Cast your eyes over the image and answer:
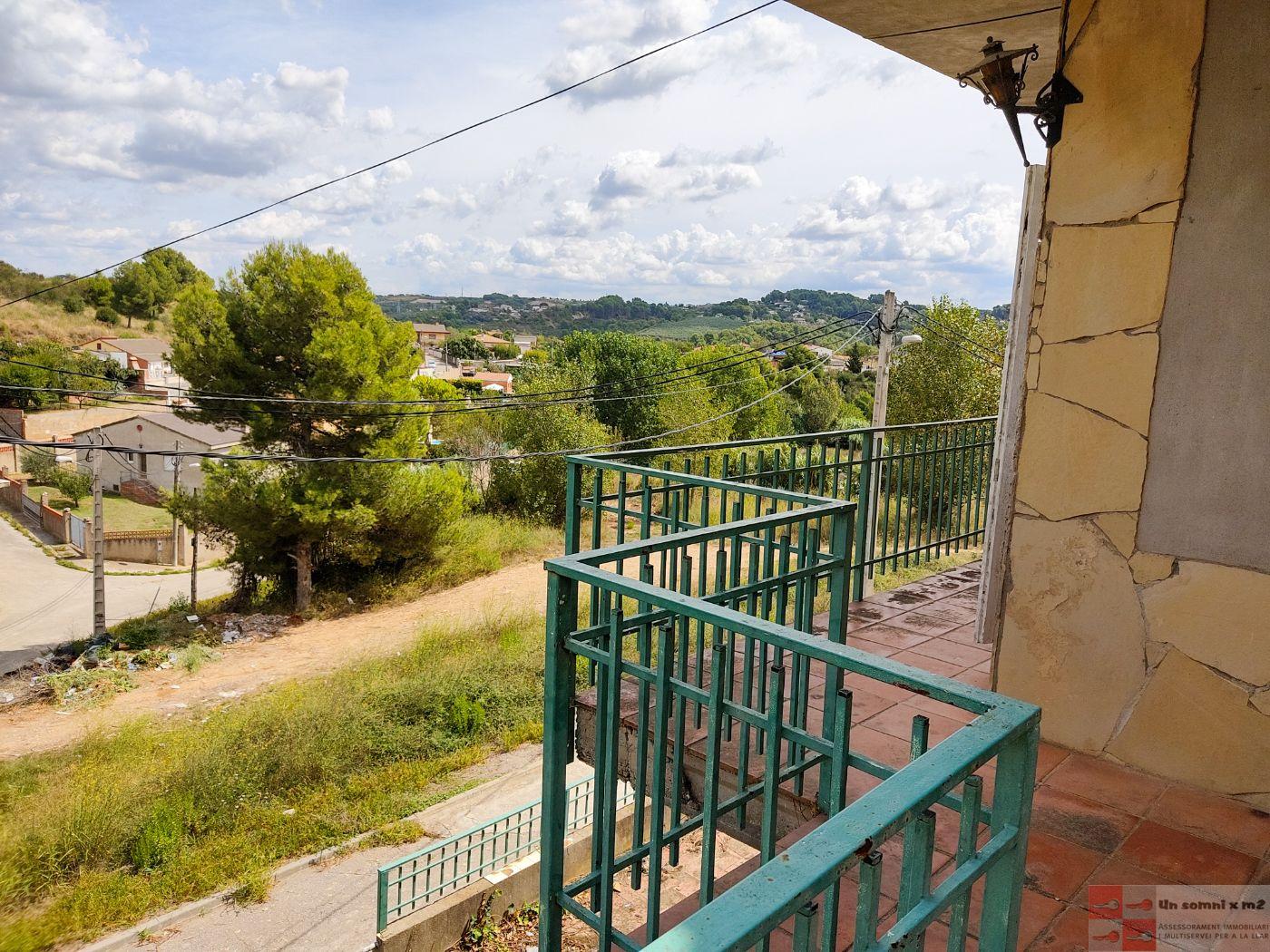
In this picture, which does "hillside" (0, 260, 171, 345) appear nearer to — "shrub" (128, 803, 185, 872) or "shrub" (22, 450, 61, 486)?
"shrub" (22, 450, 61, 486)

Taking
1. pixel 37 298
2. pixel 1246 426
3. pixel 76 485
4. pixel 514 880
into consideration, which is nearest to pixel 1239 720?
pixel 1246 426

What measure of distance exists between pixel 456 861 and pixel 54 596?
24374 millimetres

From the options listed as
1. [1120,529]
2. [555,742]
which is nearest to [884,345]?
[1120,529]

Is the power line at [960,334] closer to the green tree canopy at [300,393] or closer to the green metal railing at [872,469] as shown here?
the green tree canopy at [300,393]

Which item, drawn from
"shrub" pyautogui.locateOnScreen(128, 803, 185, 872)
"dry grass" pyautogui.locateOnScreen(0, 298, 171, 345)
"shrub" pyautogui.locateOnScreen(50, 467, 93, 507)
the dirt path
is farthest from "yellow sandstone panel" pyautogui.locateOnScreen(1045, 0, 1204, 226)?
"dry grass" pyautogui.locateOnScreen(0, 298, 171, 345)

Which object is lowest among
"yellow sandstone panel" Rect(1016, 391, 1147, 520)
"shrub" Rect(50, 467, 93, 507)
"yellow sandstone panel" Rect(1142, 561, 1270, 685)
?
"shrub" Rect(50, 467, 93, 507)

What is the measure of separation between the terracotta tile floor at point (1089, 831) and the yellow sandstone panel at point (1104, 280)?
1.57 meters

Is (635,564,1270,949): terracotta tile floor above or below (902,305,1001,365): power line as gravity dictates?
below

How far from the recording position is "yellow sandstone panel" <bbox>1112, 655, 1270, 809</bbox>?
275 cm

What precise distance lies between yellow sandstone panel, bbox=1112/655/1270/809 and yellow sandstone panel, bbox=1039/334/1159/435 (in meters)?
0.86

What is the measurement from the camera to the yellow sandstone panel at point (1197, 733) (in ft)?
9.03

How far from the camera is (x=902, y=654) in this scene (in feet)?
14.3

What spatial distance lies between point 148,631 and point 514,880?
1468 cm

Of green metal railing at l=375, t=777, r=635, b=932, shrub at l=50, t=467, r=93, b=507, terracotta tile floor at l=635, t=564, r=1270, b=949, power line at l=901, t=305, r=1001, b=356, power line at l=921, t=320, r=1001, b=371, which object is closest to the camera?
terracotta tile floor at l=635, t=564, r=1270, b=949
